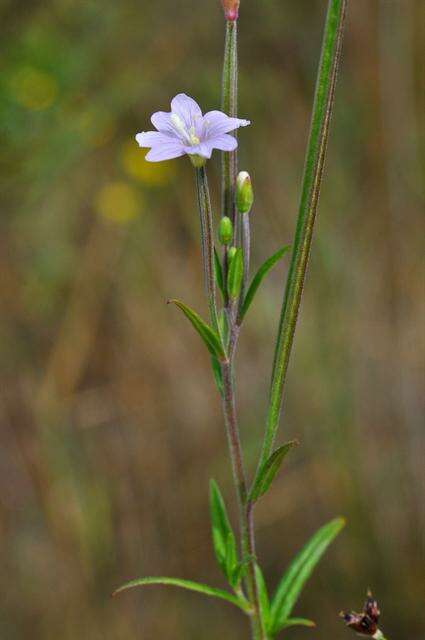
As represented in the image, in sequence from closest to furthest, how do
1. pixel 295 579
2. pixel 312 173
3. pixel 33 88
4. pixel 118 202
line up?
pixel 312 173 → pixel 295 579 → pixel 33 88 → pixel 118 202

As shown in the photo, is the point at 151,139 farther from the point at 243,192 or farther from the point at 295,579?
the point at 295,579

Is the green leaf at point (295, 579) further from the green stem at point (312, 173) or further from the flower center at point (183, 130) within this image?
the flower center at point (183, 130)

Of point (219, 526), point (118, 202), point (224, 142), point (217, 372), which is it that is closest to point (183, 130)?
point (224, 142)

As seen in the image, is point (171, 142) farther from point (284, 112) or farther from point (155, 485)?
point (284, 112)

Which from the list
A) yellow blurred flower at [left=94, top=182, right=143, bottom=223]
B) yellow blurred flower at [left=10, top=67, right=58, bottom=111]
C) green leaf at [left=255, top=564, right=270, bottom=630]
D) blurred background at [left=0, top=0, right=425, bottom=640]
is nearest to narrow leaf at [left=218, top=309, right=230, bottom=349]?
green leaf at [left=255, top=564, right=270, bottom=630]

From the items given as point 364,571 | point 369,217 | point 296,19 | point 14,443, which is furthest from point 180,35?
point 364,571

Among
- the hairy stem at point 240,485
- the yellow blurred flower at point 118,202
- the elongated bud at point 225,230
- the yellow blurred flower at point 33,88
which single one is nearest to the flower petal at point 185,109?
the elongated bud at point 225,230

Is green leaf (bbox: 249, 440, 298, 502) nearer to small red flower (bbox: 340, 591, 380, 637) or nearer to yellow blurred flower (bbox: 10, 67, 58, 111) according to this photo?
small red flower (bbox: 340, 591, 380, 637)
